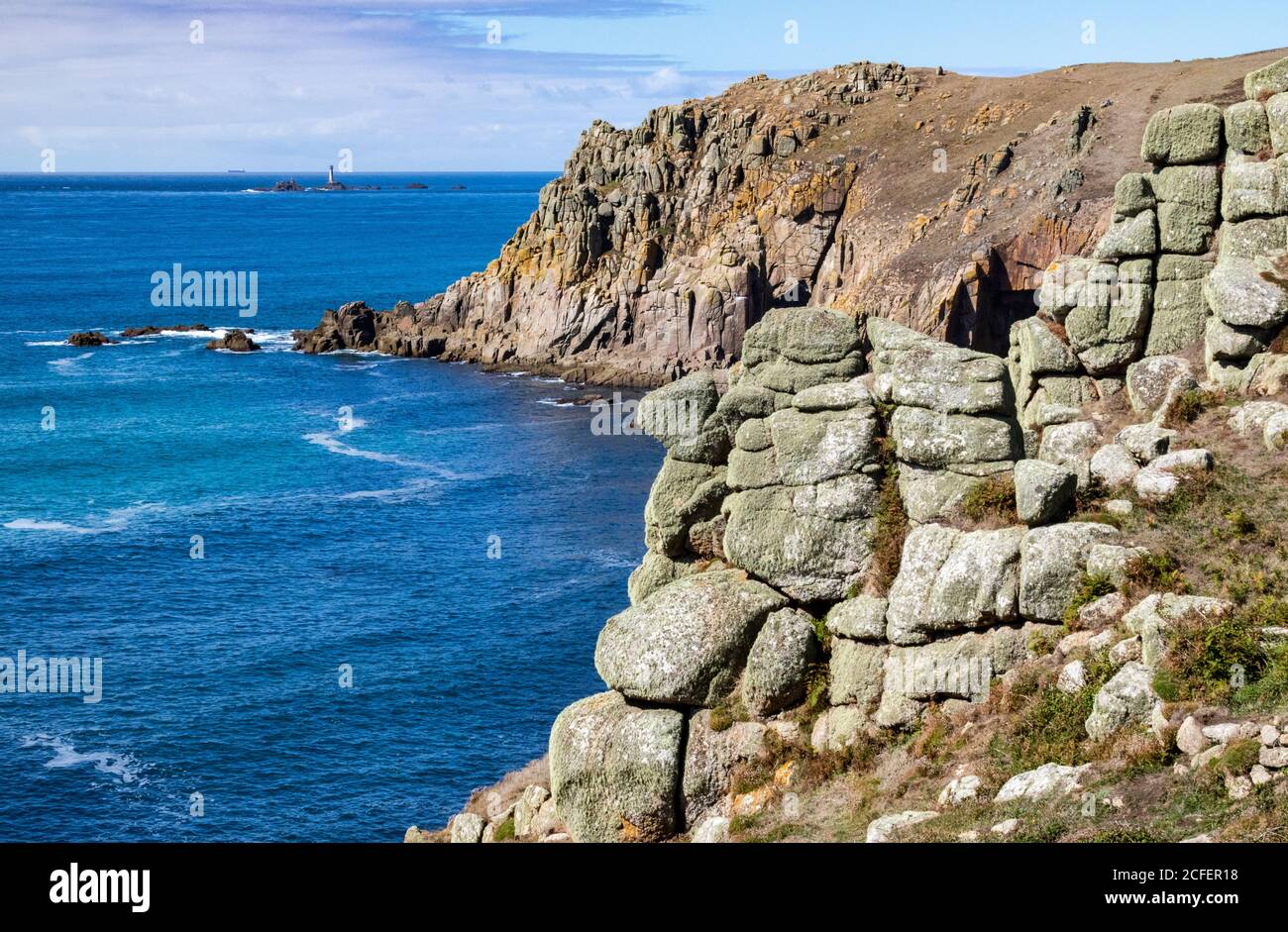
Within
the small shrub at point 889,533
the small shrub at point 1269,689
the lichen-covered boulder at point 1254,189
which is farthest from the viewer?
the lichen-covered boulder at point 1254,189

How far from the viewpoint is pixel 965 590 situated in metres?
32.7

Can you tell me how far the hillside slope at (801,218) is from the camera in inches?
5418

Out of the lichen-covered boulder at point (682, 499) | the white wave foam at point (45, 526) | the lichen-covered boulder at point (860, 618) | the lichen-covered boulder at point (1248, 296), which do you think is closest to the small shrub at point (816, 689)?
the lichen-covered boulder at point (860, 618)

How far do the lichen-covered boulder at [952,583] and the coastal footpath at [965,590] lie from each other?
0.07 metres

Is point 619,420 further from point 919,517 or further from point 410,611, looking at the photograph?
point 919,517

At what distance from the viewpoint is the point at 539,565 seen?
311ft

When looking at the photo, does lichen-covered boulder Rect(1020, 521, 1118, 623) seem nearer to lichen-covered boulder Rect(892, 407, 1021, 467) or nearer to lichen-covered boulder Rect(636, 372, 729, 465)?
lichen-covered boulder Rect(892, 407, 1021, 467)

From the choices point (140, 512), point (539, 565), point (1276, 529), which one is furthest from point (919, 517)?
point (140, 512)

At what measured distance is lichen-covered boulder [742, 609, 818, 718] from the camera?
3472 cm

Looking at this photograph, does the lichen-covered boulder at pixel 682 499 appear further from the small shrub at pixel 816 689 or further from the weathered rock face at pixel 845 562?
the small shrub at pixel 816 689

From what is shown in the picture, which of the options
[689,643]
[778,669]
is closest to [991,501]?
[778,669]

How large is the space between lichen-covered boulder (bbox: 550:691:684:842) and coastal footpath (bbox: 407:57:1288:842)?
0.07m

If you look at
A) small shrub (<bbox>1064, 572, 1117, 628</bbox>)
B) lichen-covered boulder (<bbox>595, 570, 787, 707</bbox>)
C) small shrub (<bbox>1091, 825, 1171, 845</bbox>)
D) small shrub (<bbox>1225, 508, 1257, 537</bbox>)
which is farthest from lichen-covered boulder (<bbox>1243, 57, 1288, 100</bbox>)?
small shrub (<bbox>1091, 825, 1171, 845</bbox>)

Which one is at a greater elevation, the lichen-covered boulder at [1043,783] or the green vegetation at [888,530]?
the green vegetation at [888,530]
